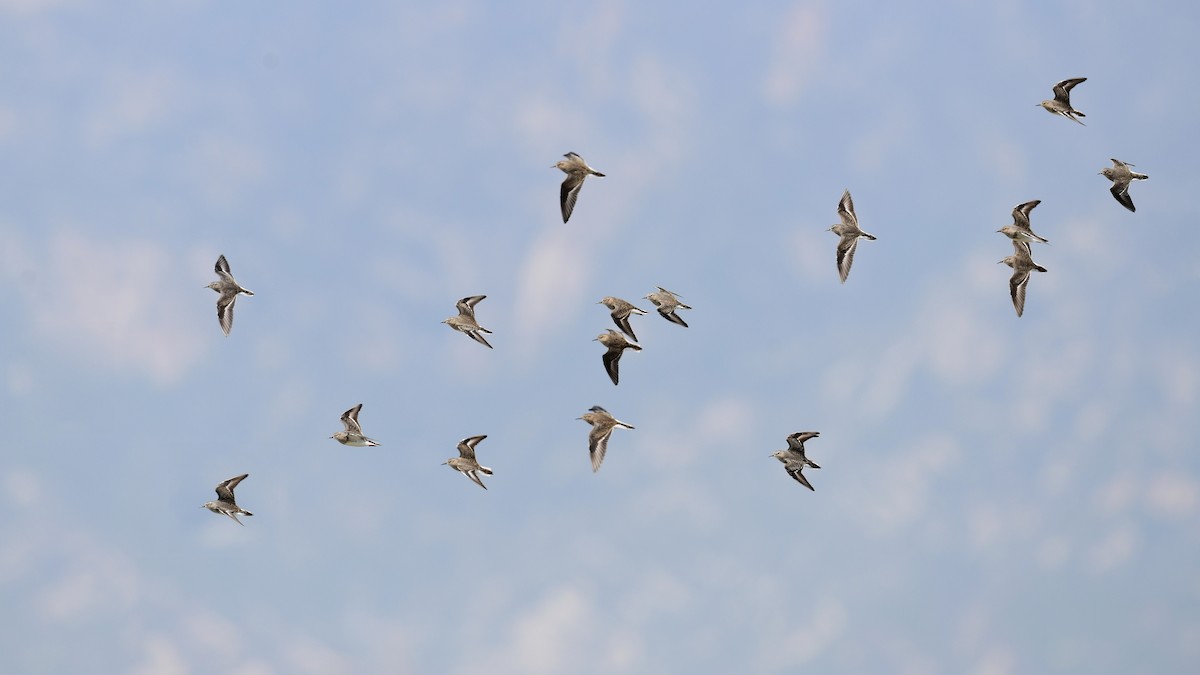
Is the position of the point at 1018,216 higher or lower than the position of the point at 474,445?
higher

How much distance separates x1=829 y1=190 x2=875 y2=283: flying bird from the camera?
1753 inches

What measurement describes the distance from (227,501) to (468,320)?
1060cm

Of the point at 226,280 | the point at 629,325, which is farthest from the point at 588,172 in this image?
the point at 226,280

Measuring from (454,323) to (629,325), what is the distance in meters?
5.74

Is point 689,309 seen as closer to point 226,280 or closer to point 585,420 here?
point 585,420

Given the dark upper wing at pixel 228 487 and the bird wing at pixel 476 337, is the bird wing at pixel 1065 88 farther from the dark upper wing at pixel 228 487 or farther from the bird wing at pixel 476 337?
the dark upper wing at pixel 228 487

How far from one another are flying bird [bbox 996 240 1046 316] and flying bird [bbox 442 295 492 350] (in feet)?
60.2

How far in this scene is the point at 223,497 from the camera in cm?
4419

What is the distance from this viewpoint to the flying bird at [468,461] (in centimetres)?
4178

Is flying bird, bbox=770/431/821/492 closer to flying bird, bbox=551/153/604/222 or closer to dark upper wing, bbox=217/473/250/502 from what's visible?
flying bird, bbox=551/153/604/222

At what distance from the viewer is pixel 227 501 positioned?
4425 centimetres

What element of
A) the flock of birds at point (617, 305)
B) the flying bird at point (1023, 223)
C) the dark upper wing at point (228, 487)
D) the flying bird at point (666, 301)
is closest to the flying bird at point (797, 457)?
the flock of birds at point (617, 305)

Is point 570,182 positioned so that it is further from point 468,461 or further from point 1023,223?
point 1023,223

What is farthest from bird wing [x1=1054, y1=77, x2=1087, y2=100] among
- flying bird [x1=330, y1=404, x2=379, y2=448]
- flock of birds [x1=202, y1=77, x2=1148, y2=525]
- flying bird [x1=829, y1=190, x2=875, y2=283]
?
flying bird [x1=330, y1=404, x2=379, y2=448]
